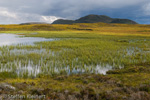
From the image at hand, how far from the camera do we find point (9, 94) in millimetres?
8320

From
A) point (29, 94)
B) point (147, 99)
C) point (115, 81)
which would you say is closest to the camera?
point (147, 99)

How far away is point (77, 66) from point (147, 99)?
30.6 ft

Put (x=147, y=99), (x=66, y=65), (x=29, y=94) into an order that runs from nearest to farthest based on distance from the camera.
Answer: (x=147, y=99), (x=29, y=94), (x=66, y=65)

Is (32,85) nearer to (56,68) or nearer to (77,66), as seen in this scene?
(56,68)

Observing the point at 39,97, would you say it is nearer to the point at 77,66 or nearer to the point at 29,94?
the point at 29,94

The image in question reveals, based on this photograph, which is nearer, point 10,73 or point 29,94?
point 29,94

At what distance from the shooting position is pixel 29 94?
8.49 m

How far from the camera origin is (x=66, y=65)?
1678 cm

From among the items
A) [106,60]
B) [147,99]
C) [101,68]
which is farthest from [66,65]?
[147,99]

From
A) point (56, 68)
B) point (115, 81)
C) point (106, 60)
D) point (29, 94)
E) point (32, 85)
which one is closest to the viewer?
point (29, 94)

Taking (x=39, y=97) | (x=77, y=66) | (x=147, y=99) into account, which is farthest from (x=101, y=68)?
(x=39, y=97)

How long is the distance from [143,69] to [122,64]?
3111mm

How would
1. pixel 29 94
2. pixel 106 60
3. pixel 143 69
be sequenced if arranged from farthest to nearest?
pixel 106 60, pixel 143 69, pixel 29 94

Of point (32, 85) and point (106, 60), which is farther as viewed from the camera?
point (106, 60)
